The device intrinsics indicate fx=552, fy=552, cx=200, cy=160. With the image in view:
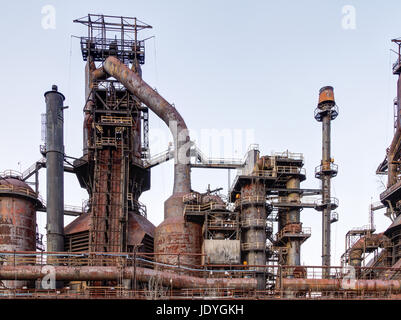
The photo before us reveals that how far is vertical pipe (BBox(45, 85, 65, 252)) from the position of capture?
4103 centimetres

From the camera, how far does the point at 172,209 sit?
39531 mm

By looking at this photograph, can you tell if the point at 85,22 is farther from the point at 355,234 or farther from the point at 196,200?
the point at 355,234

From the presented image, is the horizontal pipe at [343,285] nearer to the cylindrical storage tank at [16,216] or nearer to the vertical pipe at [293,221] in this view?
the vertical pipe at [293,221]

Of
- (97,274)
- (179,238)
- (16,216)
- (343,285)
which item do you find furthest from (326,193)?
(16,216)

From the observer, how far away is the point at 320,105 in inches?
1775

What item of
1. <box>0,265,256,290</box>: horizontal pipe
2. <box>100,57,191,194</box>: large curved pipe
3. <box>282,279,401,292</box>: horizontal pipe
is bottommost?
<box>282,279,401,292</box>: horizontal pipe

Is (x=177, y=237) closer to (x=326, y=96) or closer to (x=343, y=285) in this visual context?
(x=343, y=285)

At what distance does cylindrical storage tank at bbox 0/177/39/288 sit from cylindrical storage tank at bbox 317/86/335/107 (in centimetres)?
2395

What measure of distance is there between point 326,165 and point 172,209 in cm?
1294

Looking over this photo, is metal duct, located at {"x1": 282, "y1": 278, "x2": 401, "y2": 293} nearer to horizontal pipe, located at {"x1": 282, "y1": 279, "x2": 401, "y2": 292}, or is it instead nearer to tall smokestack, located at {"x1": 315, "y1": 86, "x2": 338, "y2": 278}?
horizontal pipe, located at {"x1": 282, "y1": 279, "x2": 401, "y2": 292}

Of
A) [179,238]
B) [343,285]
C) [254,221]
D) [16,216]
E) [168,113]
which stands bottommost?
[343,285]

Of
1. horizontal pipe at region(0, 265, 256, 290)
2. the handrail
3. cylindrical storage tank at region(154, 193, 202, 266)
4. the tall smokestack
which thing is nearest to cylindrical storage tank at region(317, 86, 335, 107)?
the tall smokestack
